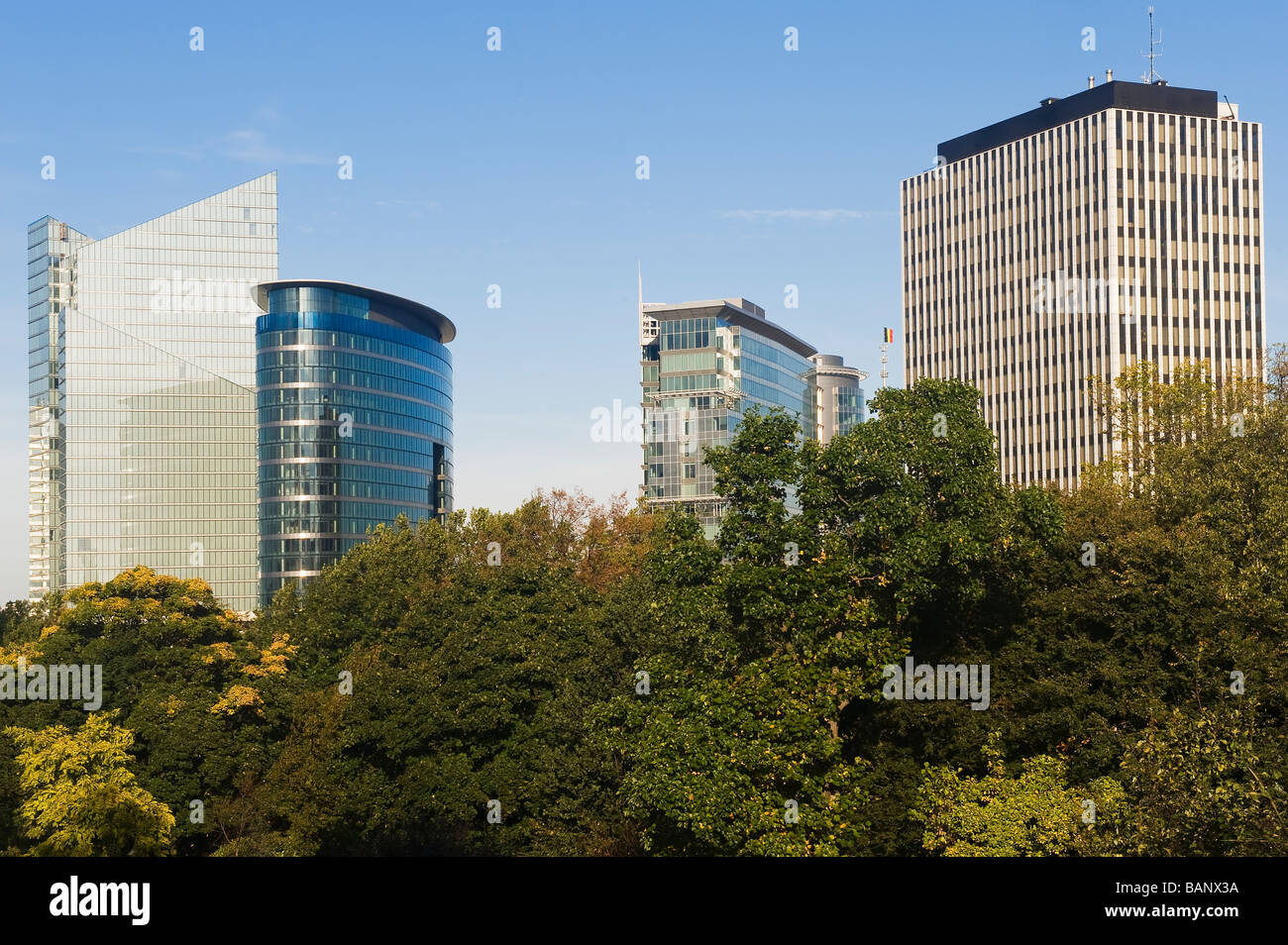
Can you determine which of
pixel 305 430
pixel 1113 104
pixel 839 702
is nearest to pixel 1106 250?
pixel 1113 104

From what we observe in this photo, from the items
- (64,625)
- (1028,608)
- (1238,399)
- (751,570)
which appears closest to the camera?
(751,570)

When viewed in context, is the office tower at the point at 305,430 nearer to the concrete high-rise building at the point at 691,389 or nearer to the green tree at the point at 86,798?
the concrete high-rise building at the point at 691,389

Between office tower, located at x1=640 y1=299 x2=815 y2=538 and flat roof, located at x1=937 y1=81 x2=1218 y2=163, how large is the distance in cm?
4599

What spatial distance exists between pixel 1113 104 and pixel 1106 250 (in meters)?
18.5

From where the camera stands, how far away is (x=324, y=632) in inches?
2662

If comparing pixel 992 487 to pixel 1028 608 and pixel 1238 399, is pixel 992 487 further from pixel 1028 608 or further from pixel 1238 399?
pixel 1238 399

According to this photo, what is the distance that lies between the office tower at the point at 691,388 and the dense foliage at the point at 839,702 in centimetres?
10782

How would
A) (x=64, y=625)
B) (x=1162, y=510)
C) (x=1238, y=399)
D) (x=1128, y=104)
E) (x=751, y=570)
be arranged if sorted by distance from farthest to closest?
(x=1128, y=104) < (x=64, y=625) < (x=1238, y=399) < (x=1162, y=510) < (x=751, y=570)

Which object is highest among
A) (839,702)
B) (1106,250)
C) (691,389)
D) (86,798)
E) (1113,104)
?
(1113,104)

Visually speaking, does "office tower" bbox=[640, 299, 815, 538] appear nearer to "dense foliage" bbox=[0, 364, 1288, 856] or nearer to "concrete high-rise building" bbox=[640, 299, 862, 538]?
"concrete high-rise building" bbox=[640, 299, 862, 538]

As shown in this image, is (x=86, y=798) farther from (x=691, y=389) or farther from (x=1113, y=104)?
(x=1113, y=104)

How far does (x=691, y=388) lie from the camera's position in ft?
545
